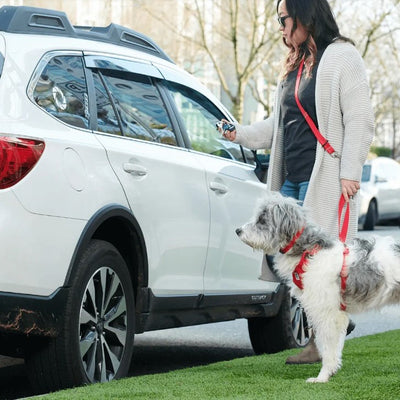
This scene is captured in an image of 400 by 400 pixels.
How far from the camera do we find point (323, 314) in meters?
5.39

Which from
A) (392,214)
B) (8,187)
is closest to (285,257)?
(8,187)

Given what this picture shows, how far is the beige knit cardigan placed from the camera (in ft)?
19.3

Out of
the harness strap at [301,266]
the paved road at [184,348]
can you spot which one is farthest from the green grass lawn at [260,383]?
the harness strap at [301,266]

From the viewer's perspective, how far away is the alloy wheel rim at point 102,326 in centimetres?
529

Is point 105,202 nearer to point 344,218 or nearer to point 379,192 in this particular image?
point 344,218

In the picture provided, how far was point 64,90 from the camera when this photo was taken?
542 cm

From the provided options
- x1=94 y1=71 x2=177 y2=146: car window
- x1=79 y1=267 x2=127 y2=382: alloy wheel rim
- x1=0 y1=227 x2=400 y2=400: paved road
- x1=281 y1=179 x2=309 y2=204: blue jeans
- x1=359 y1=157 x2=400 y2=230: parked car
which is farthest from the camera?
x1=359 y1=157 x2=400 y2=230: parked car

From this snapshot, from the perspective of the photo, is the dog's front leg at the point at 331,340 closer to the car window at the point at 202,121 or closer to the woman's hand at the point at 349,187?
the woman's hand at the point at 349,187

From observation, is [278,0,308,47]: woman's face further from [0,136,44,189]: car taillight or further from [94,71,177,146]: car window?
[0,136,44,189]: car taillight

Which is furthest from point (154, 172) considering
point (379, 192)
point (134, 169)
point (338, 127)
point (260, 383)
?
point (379, 192)

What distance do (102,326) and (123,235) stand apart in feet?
1.74

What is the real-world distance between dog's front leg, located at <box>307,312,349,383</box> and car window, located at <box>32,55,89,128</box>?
5.48ft

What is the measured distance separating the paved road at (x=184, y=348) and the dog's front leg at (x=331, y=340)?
0.27 meters

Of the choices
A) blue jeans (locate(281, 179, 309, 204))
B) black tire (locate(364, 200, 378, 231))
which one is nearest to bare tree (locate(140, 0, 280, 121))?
black tire (locate(364, 200, 378, 231))
